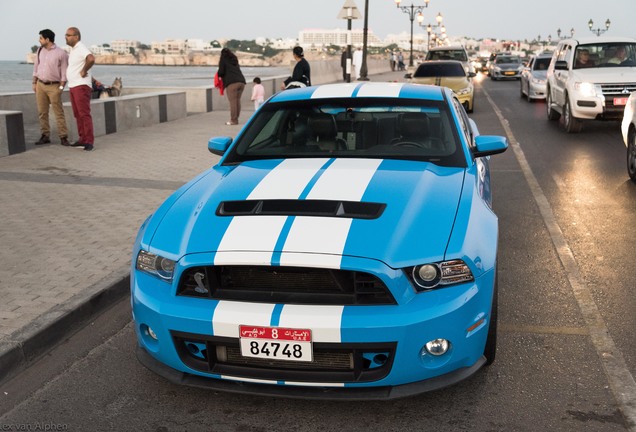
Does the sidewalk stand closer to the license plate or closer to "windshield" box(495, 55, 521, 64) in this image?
the license plate

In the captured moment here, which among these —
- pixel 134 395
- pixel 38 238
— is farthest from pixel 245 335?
pixel 38 238

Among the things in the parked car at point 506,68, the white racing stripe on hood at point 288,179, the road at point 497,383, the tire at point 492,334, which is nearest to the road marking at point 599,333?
the road at point 497,383

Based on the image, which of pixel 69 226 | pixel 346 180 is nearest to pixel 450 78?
pixel 69 226

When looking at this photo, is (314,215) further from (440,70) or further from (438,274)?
(440,70)

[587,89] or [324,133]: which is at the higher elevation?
[324,133]

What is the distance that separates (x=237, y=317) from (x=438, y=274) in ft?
3.16

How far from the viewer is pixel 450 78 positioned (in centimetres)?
2098

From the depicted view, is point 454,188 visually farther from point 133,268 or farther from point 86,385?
point 86,385

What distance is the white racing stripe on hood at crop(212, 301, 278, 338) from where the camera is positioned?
351cm

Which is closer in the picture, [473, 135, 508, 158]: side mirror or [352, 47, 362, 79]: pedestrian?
[473, 135, 508, 158]: side mirror

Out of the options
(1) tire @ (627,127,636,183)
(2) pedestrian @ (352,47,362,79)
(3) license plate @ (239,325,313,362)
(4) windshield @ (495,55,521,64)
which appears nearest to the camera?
(3) license plate @ (239,325,313,362)

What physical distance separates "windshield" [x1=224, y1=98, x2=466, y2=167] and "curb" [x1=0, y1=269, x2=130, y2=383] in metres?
1.28

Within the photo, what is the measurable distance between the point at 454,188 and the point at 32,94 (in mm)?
16556

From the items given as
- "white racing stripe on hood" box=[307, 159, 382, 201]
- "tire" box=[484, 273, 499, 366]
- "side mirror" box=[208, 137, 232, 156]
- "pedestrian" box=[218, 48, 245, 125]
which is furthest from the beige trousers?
"tire" box=[484, 273, 499, 366]
